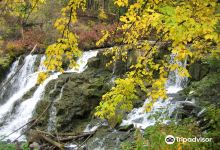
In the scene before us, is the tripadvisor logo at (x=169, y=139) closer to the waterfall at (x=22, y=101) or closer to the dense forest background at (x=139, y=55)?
the dense forest background at (x=139, y=55)

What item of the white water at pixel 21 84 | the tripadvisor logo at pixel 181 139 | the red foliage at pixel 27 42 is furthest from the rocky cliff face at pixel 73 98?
the tripadvisor logo at pixel 181 139

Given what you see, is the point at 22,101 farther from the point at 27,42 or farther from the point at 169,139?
the point at 169,139

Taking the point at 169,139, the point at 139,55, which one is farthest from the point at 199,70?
the point at 169,139

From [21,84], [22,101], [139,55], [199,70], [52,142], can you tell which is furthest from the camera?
[21,84]

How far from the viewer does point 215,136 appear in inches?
207

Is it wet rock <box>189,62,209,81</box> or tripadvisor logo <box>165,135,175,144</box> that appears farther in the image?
wet rock <box>189,62,209,81</box>

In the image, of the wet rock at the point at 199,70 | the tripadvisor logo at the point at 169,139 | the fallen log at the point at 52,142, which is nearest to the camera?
the tripadvisor logo at the point at 169,139

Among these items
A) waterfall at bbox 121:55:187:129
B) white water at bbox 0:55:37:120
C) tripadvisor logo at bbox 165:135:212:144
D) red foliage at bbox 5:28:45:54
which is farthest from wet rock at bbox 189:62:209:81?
red foliage at bbox 5:28:45:54

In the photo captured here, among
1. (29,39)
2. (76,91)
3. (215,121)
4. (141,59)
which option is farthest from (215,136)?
(29,39)

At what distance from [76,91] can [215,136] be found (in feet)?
26.9

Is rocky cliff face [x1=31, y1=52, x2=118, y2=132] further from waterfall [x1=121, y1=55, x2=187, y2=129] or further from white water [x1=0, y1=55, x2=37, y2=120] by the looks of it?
white water [x1=0, y1=55, x2=37, y2=120]

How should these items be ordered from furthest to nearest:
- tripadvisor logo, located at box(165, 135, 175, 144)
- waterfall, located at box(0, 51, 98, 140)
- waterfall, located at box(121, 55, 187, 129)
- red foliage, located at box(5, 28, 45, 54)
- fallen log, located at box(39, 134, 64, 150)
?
red foliage, located at box(5, 28, 45, 54), waterfall, located at box(0, 51, 98, 140), waterfall, located at box(121, 55, 187, 129), fallen log, located at box(39, 134, 64, 150), tripadvisor logo, located at box(165, 135, 175, 144)

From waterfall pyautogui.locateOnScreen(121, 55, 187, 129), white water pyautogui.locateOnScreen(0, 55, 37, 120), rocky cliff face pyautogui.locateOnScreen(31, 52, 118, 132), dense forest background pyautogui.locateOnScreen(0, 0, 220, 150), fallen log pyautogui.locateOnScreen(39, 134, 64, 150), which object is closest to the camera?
dense forest background pyautogui.locateOnScreen(0, 0, 220, 150)

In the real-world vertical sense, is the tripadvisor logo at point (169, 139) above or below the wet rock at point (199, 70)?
above
